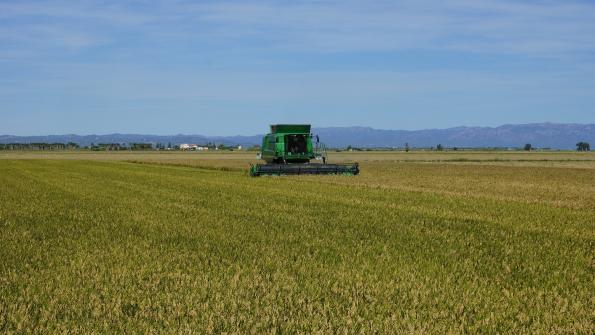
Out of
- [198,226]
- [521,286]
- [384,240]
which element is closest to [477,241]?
[384,240]

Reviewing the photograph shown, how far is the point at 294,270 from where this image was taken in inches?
427

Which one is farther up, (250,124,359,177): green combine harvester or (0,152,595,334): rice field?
(250,124,359,177): green combine harvester

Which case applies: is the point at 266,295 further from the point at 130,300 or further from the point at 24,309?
the point at 24,309

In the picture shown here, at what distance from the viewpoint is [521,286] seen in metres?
9.85

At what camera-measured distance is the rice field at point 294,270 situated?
788 centimetres

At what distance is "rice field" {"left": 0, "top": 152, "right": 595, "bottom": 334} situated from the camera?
788cm

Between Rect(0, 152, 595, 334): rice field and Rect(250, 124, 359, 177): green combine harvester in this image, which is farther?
Rect(250, 124, 359, 177): green combine harvester

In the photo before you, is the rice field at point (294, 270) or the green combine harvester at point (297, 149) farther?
the green combine harvester at point (297, 149)

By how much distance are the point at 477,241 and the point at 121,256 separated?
666cm

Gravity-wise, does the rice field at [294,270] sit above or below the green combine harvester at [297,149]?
below

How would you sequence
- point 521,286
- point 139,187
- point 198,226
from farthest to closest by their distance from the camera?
point 139,187, point 198,226, point 521,286

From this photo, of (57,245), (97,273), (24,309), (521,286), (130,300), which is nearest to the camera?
(24,309)

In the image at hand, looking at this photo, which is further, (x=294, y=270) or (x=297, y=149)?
(x=297, y=149)

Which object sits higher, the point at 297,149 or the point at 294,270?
the point at 297,149
